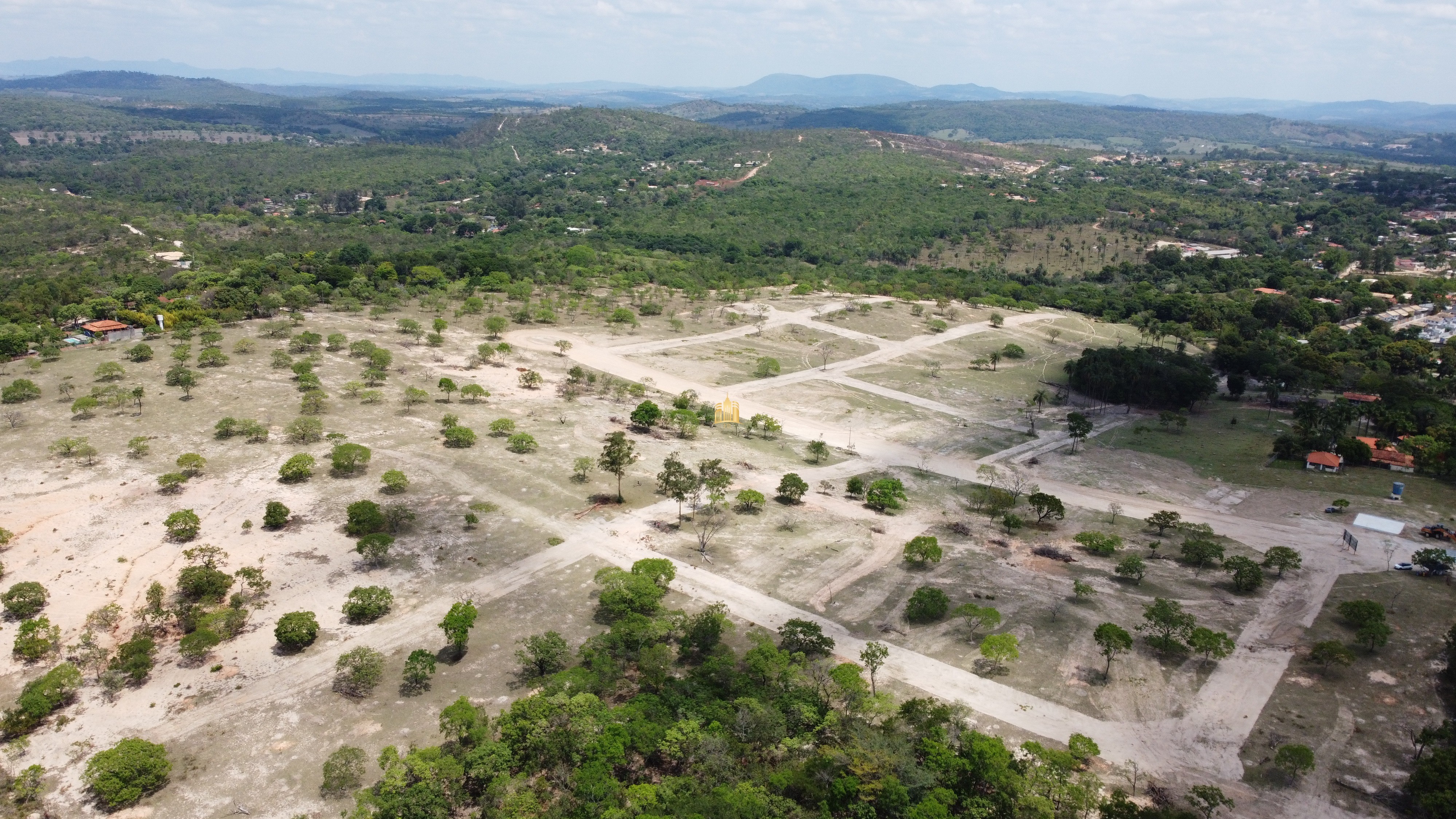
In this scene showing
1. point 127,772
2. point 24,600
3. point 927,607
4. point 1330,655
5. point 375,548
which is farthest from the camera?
point 375,548

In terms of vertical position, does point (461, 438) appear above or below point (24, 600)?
below

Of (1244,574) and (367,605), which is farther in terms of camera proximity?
(1244,574)

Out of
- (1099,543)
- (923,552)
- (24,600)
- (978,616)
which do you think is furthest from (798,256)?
(24,600)

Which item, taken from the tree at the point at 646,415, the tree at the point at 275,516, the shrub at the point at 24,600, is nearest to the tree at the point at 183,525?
the tree at the point at 275,516

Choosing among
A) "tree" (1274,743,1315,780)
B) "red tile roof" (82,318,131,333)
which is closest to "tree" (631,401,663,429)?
"tree" (1274,743,1315,780)

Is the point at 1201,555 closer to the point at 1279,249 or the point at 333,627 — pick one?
the point at 333,627

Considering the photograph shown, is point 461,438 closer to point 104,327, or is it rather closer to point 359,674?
point 359,674

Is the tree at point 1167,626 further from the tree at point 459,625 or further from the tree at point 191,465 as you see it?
the tree at point 191,465

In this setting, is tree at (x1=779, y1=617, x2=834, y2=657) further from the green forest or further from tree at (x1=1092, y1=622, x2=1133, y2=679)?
the green forest
